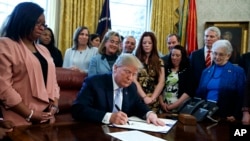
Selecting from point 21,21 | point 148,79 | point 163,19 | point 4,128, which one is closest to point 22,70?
point 21,21

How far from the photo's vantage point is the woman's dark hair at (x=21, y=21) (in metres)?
2.00

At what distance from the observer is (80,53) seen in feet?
13.5

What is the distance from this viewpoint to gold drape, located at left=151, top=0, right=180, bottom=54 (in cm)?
591

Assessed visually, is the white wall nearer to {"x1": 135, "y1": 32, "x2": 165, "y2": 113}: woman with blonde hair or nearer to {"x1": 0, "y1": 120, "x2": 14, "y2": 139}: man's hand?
{"x1": 135, "y1": 32, "x2": 165, "y2": 113}: woman with blonde hair

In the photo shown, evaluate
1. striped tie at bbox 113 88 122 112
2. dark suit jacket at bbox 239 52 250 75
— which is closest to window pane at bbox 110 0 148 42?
dark suit jacket at bbox 239 52 250 75

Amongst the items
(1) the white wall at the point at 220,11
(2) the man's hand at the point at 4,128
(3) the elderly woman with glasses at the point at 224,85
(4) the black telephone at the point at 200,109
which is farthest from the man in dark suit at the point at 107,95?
(1) the white wall at the point at 220,11

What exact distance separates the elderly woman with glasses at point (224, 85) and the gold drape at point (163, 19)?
2880 mm

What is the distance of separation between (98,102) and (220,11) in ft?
15.3

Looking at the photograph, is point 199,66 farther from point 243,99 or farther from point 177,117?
point 177,117

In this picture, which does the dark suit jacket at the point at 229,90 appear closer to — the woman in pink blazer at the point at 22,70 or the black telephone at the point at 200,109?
the black telephone at the point at 200,109

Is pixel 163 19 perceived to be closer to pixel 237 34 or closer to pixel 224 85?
pixel 237 34

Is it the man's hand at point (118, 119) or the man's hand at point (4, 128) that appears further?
the man's hand at point (118, 119)

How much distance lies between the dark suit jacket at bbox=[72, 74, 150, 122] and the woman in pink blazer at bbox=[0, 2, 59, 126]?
0.23m

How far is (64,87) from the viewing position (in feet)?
11.2
